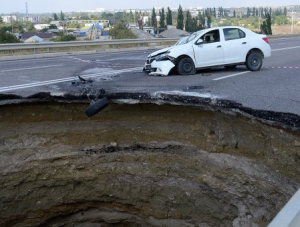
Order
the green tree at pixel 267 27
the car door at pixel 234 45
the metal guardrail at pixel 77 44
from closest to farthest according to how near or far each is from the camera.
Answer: the car door at pixel 234 45 → the metal guardrail at pixel 77 44 → the green tree at pixel 267 27

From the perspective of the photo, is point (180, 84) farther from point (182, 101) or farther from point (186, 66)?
point (182, 101)

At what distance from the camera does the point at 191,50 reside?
12609 millimetres

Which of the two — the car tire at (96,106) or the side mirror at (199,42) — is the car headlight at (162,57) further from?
the car tire at (96,106)

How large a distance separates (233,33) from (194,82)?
311 cm

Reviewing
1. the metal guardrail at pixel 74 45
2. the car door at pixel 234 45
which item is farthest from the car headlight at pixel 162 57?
the metal guardrail at pixel 74 45

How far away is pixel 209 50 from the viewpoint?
12758mm

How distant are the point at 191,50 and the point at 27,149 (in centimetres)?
641

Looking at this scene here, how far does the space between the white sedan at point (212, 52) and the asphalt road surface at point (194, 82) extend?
35 centimetres

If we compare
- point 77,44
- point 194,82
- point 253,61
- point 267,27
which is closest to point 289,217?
point 194,82

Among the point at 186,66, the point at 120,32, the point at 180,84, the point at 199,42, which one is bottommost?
the point at 180,84

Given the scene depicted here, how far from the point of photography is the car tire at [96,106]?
706 cm

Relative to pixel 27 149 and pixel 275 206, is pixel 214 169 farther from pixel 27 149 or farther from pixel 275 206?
pixel 27 149

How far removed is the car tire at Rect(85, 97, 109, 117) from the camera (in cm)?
706

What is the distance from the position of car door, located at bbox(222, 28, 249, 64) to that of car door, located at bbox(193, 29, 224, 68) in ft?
0.65
